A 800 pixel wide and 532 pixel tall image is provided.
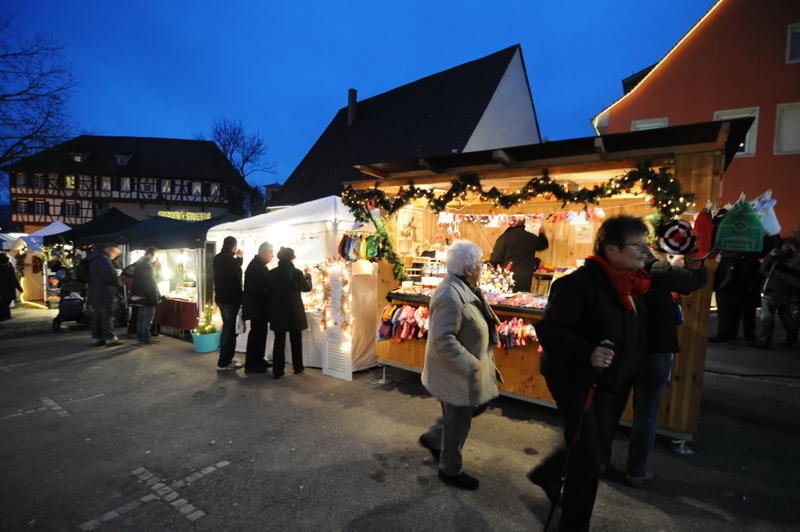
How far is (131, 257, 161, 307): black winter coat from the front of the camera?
7.83 meters

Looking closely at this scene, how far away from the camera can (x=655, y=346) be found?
2.94 meters

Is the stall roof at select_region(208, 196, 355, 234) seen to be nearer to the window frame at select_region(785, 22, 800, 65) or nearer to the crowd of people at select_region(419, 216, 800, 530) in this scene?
the crowd of people at select_region(419, 216, 800, 530)

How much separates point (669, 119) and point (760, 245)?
12.9 metres

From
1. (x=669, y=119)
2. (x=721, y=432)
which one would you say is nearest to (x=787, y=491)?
(x=721, y=432)

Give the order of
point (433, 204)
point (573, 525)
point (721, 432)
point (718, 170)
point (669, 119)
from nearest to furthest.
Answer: point (573, 525) < point (718, 170) < point (721, 432) < point (433, 204) < point (669, 119)

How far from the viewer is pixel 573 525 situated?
2199 mm

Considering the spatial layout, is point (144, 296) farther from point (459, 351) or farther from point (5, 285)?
point (459, 351)

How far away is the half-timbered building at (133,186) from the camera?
3478 centimetres

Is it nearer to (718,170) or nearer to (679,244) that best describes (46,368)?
(679,244)

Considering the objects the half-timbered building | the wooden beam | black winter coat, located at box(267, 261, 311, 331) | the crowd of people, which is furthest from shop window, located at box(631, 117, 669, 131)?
the half-timbered building

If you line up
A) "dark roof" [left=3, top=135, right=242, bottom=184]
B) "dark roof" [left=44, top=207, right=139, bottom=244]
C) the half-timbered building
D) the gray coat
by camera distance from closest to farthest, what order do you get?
the gray coat
"dark roof" [left=44, top=207, right=139, bottom=244]
the half-timbered building
"dark roof" [left=3, top=135, right=242, bottom=184]

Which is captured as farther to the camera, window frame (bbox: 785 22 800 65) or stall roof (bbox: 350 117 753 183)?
window frame (bbox: 785 22 800 65)

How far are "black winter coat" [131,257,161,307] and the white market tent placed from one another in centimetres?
273

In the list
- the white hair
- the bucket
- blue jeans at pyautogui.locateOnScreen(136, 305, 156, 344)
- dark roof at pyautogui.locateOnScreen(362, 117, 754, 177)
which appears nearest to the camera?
the white hair
